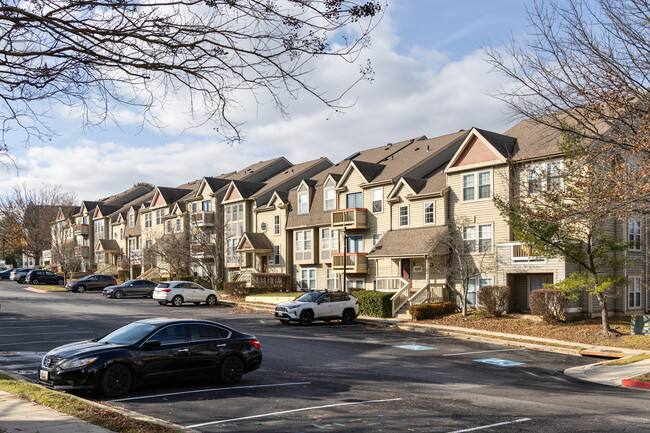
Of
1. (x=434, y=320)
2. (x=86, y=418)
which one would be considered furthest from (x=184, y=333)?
(x=434, y=320)

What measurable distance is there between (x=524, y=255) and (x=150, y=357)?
2175 centimetres

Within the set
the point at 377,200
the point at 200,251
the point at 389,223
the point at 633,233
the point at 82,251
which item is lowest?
the point at 200,251

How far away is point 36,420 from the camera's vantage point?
9469 millimetres

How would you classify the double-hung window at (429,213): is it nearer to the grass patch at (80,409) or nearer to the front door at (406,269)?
the front door at (406,269)

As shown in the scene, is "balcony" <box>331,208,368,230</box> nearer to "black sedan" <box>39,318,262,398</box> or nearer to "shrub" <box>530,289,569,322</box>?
"shrub" <box>530,289,569,322</box>

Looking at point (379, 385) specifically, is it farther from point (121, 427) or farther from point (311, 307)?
point (311, 307)

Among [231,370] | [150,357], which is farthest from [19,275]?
[150,357]

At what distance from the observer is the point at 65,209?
8569 cm

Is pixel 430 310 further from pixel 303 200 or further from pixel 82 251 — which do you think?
pixel 82 251

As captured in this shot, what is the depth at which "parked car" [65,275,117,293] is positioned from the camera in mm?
54281

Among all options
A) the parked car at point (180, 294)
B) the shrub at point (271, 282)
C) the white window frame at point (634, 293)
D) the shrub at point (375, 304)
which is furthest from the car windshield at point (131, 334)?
the shrub at point (271, 282)

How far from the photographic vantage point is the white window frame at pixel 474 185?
107 ft

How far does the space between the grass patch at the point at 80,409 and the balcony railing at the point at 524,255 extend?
74.5 ft

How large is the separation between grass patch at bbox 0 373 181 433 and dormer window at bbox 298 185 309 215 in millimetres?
34406
